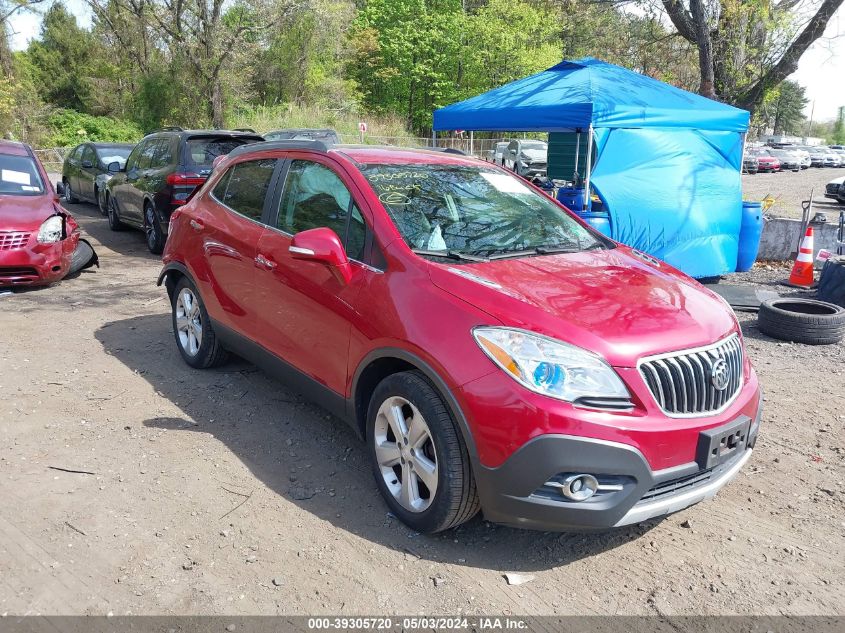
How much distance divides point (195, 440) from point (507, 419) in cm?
233

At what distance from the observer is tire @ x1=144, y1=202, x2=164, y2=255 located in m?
10.1

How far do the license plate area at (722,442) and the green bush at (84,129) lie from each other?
3714 cm

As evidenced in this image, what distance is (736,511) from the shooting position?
11.3 ft

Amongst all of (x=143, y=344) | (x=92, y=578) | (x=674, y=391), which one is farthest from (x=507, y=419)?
(x=143, y=344)

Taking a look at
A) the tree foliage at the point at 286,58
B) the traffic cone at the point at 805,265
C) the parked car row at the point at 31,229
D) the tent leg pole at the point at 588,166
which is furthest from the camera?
the tree foliage at the point at 286,58

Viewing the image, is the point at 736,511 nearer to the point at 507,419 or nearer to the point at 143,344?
the point at 507,419

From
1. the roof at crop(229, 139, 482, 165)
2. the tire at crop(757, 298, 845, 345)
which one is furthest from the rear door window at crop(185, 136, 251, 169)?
the tire at crop(757, 298, 845, 345)

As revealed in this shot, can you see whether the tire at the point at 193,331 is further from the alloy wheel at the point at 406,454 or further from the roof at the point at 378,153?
the alloy wheel at the point at 406,454

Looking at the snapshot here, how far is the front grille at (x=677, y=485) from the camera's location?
8.91 ft

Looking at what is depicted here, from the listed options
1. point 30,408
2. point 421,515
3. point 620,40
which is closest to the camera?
point 421,515

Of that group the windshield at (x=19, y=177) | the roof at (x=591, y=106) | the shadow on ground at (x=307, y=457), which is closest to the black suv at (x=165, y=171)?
the windshield at (x=19, y=177)

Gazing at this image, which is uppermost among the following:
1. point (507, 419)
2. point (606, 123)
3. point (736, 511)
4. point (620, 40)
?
point (620, 40)

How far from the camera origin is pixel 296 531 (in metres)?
3.21

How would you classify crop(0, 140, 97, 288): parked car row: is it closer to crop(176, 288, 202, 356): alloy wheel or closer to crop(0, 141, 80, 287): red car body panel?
crop(0, 141, 80, 287): red car body panel
